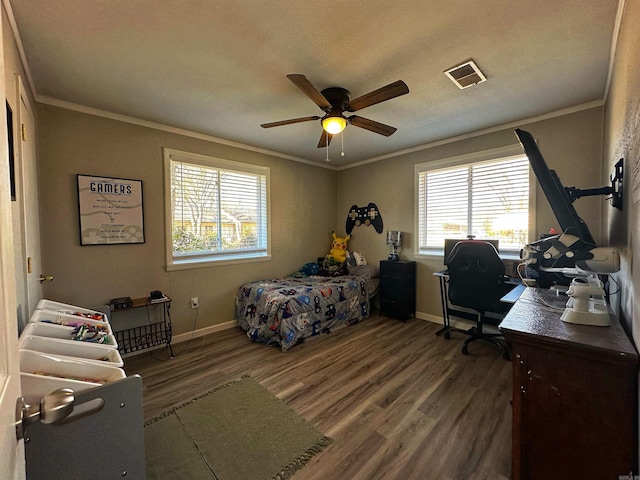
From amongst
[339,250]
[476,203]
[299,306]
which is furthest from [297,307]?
[476,203]

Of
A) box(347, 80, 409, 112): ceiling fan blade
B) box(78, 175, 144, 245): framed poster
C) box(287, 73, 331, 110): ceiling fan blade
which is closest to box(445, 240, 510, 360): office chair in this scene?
box(347, 80, 409, 112): ceiling fan blade

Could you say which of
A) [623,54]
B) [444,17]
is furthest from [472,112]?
[444,17]

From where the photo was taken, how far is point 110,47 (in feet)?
5.95

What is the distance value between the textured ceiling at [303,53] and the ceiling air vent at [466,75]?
0.06m

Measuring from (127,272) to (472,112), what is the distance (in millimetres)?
3892

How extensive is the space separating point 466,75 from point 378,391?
258 centimetres

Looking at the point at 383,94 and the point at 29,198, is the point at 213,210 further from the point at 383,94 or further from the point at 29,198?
the point at 383,94

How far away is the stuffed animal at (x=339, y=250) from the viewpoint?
183 inches

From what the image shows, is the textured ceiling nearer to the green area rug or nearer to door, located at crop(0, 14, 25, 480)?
door, located at crop(0, 14, 25, 480)

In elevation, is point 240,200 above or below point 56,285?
above

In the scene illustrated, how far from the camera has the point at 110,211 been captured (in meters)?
2.77

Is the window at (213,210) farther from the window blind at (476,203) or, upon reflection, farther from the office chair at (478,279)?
the office chair at (478,279)

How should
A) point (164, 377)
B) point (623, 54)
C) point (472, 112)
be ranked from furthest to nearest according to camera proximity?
1. point (472, 112)
2. point (164, 377)
3. point (623, 54)

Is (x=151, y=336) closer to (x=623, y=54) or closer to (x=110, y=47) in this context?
(x=110, y=47)
